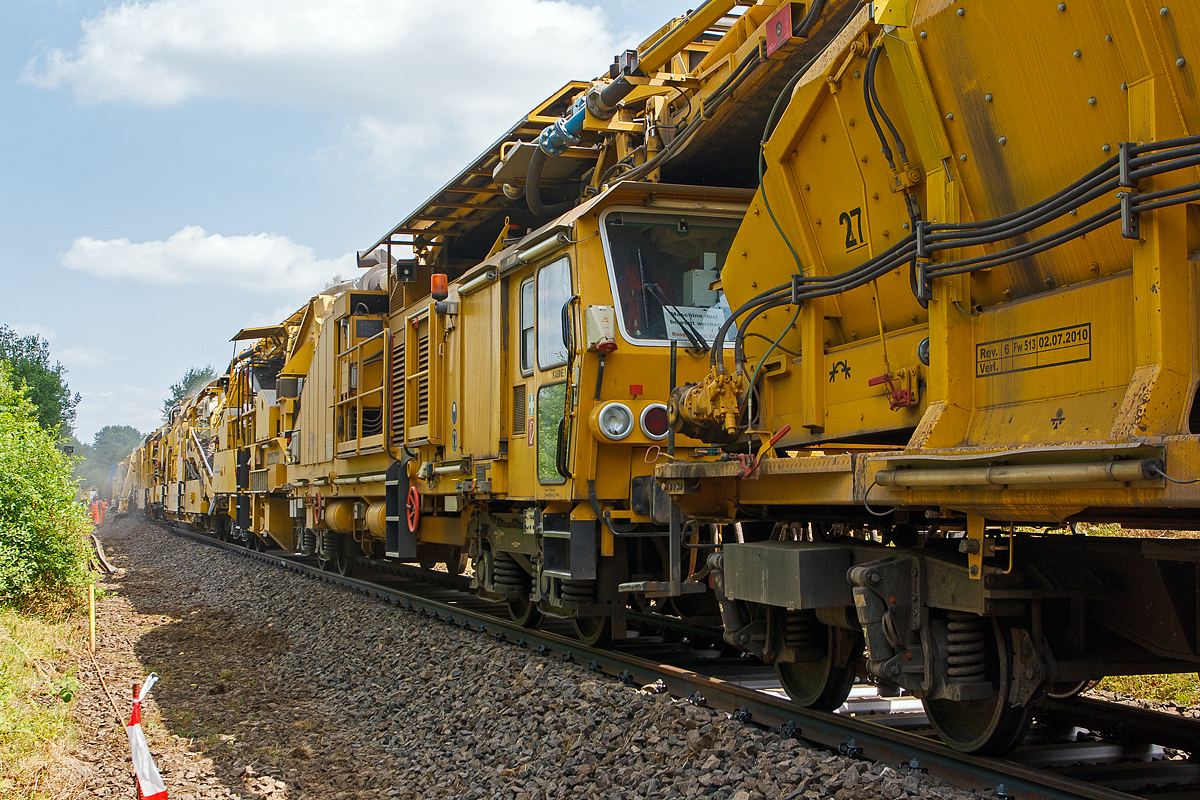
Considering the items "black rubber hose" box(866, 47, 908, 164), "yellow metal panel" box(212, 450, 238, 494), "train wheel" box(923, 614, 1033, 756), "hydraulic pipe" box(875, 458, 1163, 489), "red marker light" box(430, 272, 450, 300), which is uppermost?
"red marker light" box(430, 272, 450, 300)

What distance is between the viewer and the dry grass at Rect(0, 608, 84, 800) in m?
5.51

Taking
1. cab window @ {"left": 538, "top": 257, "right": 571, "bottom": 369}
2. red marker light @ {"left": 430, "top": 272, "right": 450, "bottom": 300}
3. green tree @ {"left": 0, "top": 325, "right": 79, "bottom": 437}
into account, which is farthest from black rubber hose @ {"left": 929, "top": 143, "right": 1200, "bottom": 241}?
green tree @ {"left": 0, "top": 325, "right": 79, "bottom": 437}

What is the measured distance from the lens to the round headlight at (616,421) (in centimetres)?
674

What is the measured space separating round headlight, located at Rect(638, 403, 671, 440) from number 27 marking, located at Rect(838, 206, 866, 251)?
2527 mm

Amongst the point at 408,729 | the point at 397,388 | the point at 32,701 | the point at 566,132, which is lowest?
the point at 408,729

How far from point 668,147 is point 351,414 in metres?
7.46

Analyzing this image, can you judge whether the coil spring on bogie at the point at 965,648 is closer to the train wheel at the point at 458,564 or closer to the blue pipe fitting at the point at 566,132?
the blue pipe fitting at the point at 566,132

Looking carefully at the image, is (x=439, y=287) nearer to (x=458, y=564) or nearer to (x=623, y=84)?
(x=623, y=84)

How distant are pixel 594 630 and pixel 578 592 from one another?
A: 660 millimetres

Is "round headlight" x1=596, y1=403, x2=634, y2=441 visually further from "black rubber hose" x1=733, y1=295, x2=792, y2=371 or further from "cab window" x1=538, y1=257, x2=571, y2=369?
"black rubber hose" x1=733, y1=295, x2=792, y2=371

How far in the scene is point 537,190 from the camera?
8367 mm

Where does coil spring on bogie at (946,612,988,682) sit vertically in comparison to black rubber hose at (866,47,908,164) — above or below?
below

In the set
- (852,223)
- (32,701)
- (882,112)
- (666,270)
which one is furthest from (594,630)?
(882,112)

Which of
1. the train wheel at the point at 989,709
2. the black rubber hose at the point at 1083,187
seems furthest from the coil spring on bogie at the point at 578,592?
the black rubber hose at the point at 1083,187
